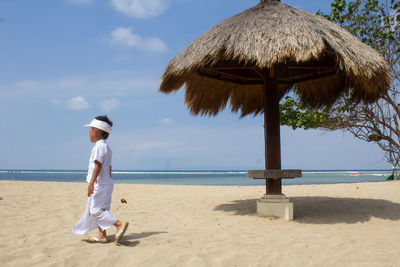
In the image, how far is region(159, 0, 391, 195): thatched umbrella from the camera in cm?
464

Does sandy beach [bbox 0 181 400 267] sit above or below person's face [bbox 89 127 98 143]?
below

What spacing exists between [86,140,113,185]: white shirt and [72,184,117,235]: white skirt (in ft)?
0.27

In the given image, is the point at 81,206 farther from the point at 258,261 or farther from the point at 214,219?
the point at 258,261

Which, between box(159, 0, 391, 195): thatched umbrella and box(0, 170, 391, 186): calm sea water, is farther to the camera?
box(0, 170, 391, 186): calm sea water

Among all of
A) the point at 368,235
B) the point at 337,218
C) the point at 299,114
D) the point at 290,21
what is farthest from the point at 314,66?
the point at 299,114

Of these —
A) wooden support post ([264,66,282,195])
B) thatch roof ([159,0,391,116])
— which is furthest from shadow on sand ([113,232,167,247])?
thatch roof ([159,0,391,116])

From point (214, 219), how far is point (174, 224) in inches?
27.7

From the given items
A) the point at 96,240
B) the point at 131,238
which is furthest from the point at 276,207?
the point at 96,240

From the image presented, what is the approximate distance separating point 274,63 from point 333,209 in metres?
2.84

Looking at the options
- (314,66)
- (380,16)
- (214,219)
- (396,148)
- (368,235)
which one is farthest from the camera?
(396,148)

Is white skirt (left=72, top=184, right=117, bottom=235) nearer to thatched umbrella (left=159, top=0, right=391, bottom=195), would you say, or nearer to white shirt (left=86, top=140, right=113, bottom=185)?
white shirt (left=86, top=140, right=113, bottom=185)

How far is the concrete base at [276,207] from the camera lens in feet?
16.5

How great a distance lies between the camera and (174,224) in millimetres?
4586

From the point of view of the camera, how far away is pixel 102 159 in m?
3.32
